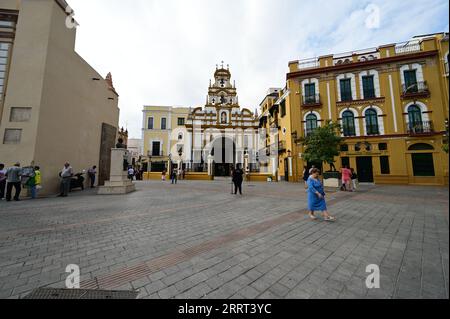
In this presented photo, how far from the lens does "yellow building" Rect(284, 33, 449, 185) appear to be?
51.7ft

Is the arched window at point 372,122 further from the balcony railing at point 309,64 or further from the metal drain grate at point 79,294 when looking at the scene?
the metal drain grate at point 79,294

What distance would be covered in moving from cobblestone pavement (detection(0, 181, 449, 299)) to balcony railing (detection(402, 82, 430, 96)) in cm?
1811

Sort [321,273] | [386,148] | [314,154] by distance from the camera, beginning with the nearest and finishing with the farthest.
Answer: [321,273] < [314,154] < [386,148]

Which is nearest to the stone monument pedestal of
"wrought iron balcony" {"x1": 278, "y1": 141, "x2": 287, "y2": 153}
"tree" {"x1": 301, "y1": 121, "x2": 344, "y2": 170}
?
"tree" {"x1": 301, "y1": 121, "x2": 344, "y2": 170}

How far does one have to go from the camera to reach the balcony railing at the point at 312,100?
19.2 meters

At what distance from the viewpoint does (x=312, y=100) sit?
63.9 feet

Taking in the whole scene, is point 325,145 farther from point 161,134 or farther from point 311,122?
point 161,134

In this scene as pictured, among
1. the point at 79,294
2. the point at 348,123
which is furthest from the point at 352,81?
the point at 79,294

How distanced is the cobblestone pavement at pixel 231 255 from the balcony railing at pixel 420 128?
16.6 meters

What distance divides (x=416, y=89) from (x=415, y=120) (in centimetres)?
304
